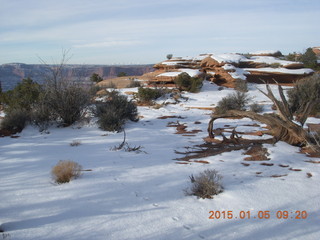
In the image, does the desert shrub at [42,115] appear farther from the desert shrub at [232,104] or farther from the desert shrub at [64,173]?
the desert shrub at [232,104]

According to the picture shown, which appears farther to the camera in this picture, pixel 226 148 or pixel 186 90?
pixel 186 90

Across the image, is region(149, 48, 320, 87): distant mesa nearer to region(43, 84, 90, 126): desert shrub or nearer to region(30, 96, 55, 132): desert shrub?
region(43, 84, 90, 126): desert shrub

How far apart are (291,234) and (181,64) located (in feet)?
67.8

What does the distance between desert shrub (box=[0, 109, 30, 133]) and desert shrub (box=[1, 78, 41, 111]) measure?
0.90m

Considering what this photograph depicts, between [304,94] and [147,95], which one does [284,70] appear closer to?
[304,94]

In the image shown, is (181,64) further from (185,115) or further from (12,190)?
(12,190)

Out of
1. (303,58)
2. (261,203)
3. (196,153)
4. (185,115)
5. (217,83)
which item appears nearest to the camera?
(261,203)

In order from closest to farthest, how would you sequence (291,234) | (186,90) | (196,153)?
(291,234)
(196,153)
(186,90)

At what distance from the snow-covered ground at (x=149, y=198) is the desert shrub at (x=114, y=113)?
6.27 ft

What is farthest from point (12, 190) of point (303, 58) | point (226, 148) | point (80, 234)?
point (303, 58)

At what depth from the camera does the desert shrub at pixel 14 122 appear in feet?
24.2

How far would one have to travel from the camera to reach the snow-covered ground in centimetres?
253

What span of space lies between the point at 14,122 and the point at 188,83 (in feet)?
36.3

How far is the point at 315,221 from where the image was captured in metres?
2.64
